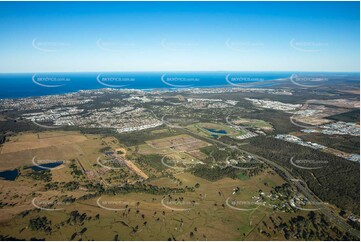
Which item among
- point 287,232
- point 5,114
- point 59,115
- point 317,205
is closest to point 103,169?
point 287,232

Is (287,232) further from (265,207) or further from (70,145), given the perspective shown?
(70,145)

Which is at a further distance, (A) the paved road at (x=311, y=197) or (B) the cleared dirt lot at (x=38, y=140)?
(B) the cleared dirt lot at (x=38, y=140)

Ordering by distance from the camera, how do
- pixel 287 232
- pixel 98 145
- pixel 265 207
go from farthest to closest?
pixel 98 145
pixel 265 207
pixel 287 232

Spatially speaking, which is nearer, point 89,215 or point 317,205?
point 89,215

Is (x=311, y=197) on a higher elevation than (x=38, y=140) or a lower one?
higher

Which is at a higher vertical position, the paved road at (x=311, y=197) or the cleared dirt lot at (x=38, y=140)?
the paved road at (x=311, y=197)

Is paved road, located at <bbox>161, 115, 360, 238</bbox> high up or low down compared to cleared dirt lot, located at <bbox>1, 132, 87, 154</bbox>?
up

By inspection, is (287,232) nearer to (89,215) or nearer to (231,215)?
(231,215)

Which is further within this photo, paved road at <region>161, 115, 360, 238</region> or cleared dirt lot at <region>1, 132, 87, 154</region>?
cleared dirt lot at <region>1, 132, 87, 154</region>

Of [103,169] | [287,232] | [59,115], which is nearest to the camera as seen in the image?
[287,232]

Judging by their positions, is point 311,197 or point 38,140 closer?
point 311,197
